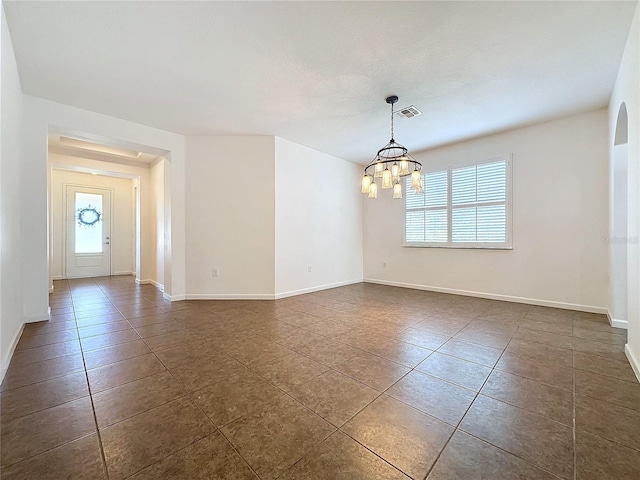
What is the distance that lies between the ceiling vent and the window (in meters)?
1.81

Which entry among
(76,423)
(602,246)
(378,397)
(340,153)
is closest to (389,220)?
(340,153)

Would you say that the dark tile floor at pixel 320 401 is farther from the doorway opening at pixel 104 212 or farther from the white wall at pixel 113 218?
the white wall at pixel 113 218

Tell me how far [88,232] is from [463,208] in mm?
8895

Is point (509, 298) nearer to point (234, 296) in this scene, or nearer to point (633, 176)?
point (633, 176)

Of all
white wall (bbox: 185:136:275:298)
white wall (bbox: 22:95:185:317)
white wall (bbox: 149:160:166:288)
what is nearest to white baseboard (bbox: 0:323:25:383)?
white wall (bbox: 22:95:185:317)

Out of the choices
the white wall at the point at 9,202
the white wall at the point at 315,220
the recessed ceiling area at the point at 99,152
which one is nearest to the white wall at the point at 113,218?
the recessed ceiling area at the point at 99,152

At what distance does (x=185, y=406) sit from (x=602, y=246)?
5.15 metres

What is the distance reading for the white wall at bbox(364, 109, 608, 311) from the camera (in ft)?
12.0

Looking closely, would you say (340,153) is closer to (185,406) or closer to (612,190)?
(612,190)

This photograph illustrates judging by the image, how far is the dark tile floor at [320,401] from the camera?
124 cm

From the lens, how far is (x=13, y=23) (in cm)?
211

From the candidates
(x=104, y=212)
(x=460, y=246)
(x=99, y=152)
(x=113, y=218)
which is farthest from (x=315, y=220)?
(x=104, y=212)

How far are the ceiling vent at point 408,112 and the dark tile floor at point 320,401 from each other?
2.75 metres

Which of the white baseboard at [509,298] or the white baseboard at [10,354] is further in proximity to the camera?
the white baseboard at [509,298]
